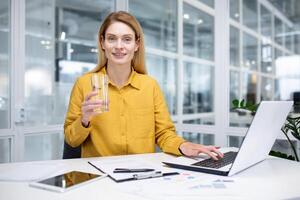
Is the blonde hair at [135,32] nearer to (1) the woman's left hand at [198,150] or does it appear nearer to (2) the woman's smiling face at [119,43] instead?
(2) the woman's smiling face at [119,43]

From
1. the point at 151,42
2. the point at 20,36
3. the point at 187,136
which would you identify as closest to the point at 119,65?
the point at 20,36

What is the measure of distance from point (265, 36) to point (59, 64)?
313cm

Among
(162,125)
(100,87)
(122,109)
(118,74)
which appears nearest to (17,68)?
(118,74)

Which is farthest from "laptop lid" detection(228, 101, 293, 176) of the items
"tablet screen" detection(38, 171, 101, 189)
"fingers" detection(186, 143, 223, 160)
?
"tablet screen" detection(38, 171, 101, 189)

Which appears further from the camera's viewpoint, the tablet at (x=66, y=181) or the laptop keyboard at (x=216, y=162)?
the laptop keyboard at (x=216, y=162)

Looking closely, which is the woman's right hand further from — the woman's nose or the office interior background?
the office interior background

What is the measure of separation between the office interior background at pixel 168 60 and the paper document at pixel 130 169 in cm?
127

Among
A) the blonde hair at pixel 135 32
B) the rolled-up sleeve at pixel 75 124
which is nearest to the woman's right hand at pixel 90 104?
the rolled-up sleeve at pixel 75 124

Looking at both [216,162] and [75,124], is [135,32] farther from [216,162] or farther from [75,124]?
[216,162]

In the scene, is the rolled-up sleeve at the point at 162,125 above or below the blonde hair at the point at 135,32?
below

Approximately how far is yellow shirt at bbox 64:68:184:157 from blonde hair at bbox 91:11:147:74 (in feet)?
0.24

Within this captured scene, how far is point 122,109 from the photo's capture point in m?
1.62

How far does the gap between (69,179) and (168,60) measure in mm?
2869

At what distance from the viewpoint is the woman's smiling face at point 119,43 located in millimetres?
1596
